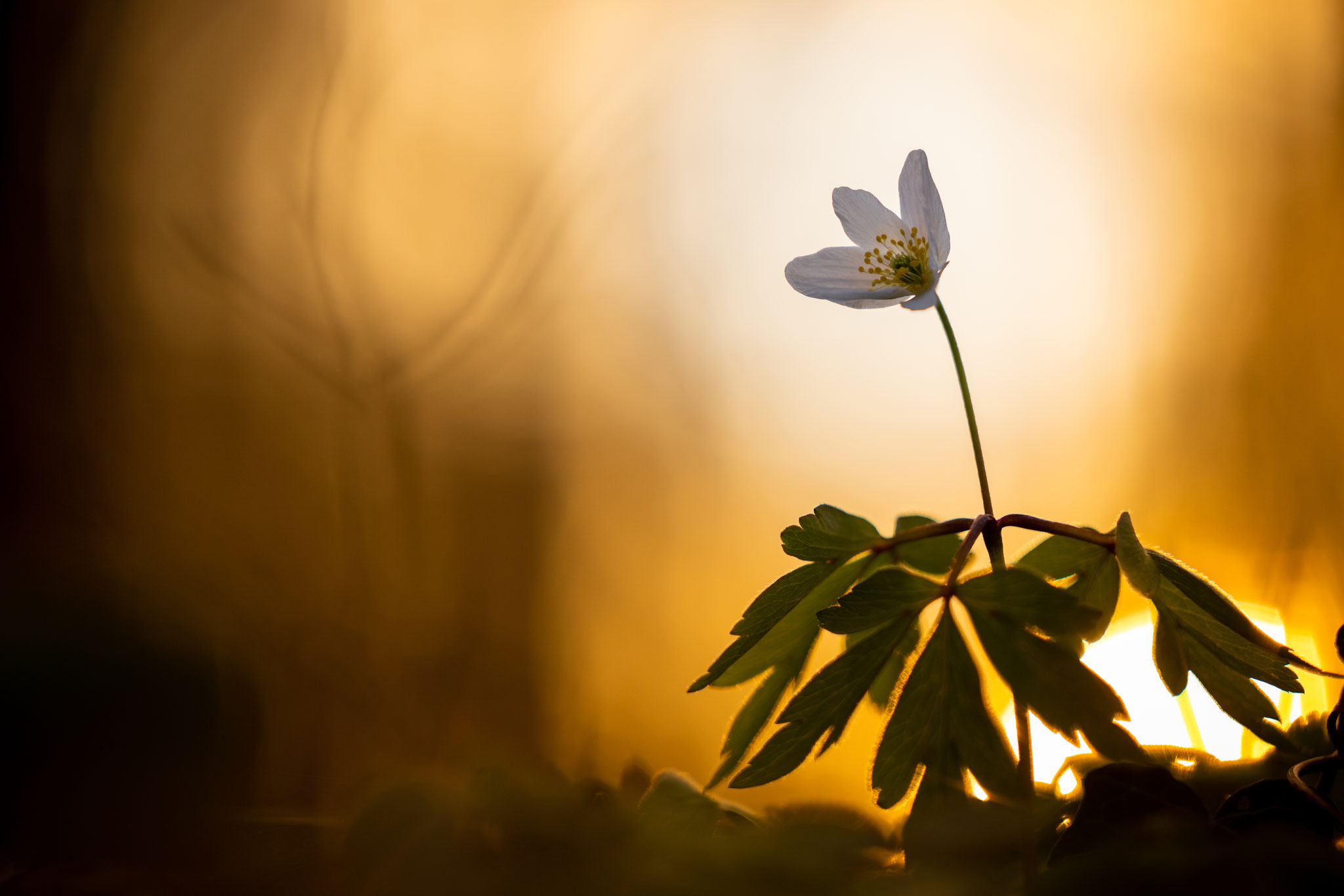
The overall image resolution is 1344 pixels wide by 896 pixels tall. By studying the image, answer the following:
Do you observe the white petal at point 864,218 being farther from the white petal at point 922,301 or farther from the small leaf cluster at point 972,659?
the small leaf cluster at point 972,659

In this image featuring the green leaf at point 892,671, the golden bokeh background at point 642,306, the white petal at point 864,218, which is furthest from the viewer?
the golden bokeh background at point 642,306

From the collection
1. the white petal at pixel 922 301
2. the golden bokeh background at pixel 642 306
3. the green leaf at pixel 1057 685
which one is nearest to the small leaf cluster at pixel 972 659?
the green leaf at pixel 1057 685

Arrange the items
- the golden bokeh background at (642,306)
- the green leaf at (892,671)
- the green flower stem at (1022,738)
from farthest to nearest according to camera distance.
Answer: the golden bokeh background at (642,306), the green leaf at (892,671), the green flower stem at (1022,738)

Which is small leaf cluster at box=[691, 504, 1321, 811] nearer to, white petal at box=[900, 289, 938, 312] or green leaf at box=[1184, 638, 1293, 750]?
green leaf at box=[1184, 638, 1293, 750]

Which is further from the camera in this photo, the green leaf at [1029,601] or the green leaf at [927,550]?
the green leaf at [927,550]

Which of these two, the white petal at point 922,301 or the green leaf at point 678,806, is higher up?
the white petal at point 922,301

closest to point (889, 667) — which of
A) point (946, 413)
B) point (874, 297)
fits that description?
point (874, 297)

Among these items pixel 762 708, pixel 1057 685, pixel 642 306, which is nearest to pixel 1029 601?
pixel 1057 685

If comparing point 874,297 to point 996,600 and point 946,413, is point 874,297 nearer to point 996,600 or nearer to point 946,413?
point 996,600
